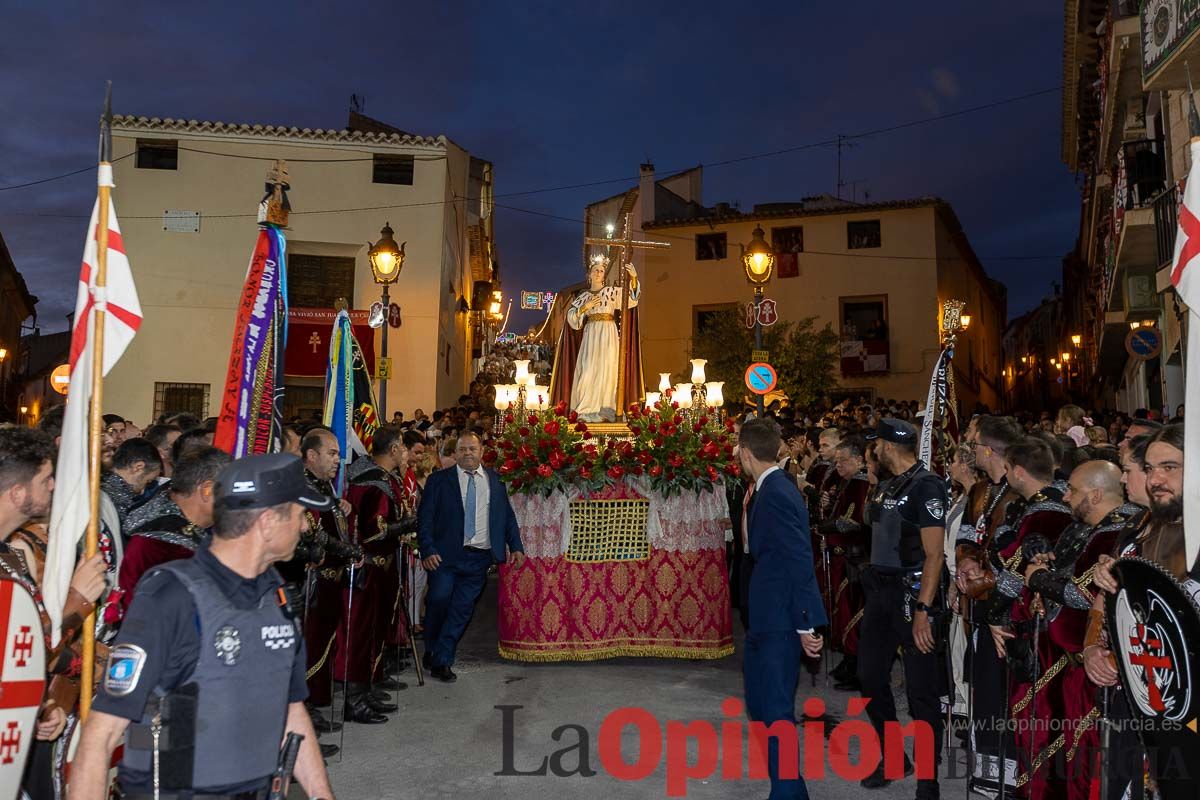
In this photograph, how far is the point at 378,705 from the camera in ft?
22.0

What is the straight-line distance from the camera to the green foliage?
89.5 ft

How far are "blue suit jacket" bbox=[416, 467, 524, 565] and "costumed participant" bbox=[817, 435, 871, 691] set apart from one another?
112 inches

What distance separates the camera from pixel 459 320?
1110 inches

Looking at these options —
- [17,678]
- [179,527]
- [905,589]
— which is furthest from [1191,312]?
[179,527]

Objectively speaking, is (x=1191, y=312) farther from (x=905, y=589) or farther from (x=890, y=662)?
(x=890, y=662)

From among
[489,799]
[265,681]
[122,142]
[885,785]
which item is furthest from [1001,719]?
[122,142]

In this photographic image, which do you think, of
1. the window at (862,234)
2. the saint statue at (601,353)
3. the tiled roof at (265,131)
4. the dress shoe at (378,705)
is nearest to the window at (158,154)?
the tiled roof at (265,131)

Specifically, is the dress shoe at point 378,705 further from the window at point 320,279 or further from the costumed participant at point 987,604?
the window at point 320,279

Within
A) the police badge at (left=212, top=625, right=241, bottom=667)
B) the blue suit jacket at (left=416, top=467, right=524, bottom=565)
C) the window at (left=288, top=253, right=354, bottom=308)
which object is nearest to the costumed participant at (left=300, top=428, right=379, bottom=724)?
the blue suit jacket at (left=416, top=467, right=524, bottom=565)

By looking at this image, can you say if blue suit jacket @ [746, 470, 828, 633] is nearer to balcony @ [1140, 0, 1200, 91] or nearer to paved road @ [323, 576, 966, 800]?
paved road @ [323, 576, 966, 800]

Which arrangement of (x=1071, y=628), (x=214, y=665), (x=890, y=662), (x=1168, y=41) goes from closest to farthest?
(x=214, y=665)
(x=1071, y=628)
(x=890, y=662)
(x=1168, y=41)

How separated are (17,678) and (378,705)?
4189mm

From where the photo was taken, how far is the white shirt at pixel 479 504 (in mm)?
8070

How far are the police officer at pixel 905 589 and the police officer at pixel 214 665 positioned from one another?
362 centimetres
